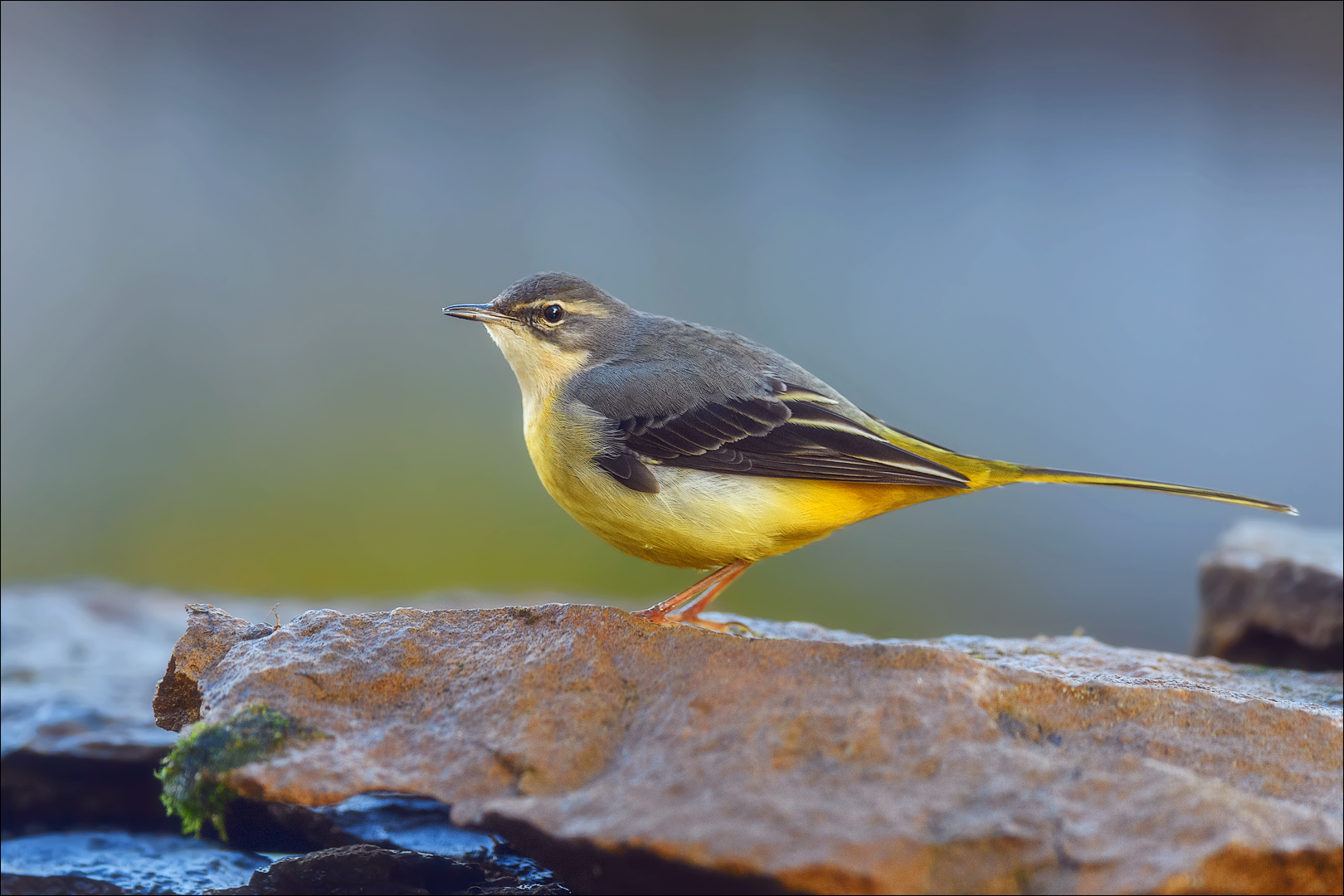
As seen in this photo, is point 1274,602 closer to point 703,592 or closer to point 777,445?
point 777,445

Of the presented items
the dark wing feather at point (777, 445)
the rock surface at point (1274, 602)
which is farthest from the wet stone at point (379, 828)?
the rock surface at point (1274, 602)

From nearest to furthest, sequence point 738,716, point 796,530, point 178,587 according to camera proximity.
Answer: point 738,716 < point 796,530 < point 178,587

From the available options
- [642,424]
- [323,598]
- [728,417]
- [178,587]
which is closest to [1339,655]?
[728,417]

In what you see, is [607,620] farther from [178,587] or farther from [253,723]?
[178,587]

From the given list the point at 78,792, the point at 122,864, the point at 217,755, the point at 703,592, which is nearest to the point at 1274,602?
the point at 703,592

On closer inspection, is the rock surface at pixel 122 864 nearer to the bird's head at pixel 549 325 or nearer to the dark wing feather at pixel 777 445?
the dark wing feather at pixel 777 445

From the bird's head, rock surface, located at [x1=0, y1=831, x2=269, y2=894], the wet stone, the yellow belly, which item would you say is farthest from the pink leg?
rock surface, located at [x1=0, y1=831, x2=269, y2=894]
